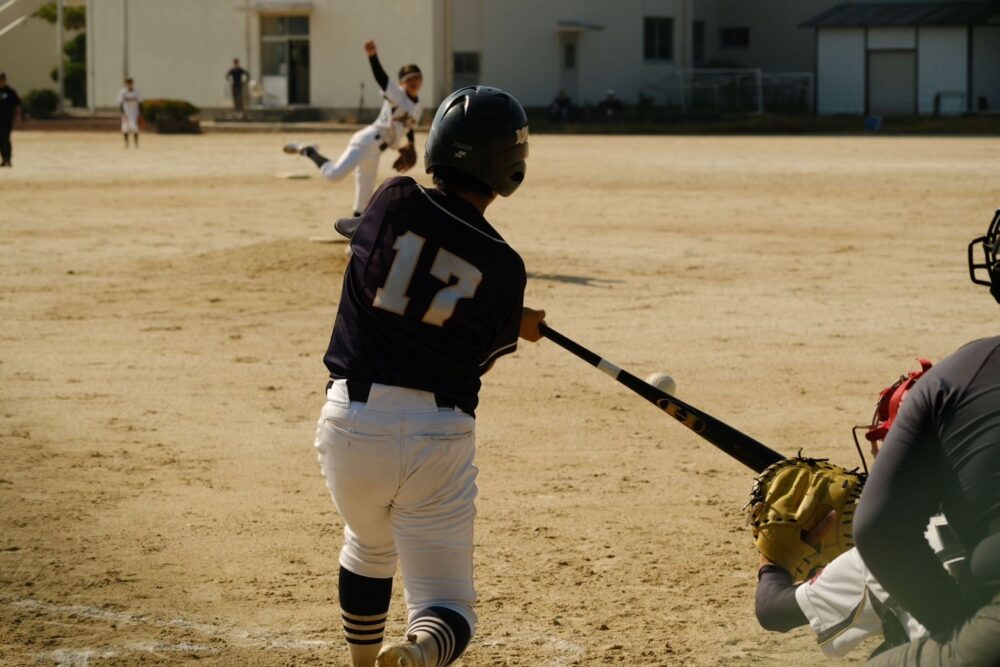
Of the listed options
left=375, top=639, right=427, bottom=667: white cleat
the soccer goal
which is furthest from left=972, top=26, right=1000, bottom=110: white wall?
left=375, top=639, right=427, bottom=667: white cleat

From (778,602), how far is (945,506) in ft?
2.94

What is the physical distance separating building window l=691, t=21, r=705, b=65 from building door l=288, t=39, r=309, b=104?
17395 millimetres

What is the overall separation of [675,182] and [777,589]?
22.3 m

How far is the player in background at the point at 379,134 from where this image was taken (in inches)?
613

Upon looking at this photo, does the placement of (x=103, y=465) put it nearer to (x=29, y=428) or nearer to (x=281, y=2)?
(x=29, y=428)

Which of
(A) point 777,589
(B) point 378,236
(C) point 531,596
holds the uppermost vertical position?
(B) point 378,236

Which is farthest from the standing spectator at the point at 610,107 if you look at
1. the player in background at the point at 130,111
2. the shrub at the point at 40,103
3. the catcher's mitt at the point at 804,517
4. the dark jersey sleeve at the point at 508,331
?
the catcher's mitt at the point at 804,517

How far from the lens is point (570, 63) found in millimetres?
55156

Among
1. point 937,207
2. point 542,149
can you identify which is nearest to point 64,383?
point 937,207

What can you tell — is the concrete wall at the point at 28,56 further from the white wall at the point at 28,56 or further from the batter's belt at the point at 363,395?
the batter's belt at the point at 363,395

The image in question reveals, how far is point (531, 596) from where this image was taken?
5605mm

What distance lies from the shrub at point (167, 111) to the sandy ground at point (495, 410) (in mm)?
26703

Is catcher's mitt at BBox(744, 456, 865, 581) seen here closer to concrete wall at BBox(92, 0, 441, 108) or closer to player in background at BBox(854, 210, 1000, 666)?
player in background at BBox(854, 210, 1000, 666)

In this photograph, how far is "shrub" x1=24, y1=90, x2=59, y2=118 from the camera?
5194 centimetres
